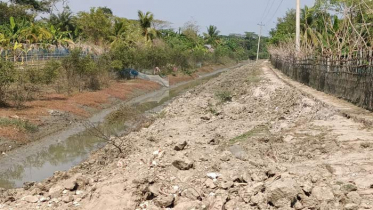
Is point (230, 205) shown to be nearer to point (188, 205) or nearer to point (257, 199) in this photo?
point (257, 199)

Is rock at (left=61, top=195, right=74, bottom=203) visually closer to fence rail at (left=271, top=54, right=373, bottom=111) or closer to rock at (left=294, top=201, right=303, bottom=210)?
rock at (left=294, top=201, right=303, bottom=210)

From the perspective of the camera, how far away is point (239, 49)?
111438 millimetres

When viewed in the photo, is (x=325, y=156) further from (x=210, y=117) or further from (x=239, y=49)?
(x=239, y=49)

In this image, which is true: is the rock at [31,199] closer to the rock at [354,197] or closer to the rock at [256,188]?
the rock at [256,188]

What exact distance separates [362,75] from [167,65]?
1442 inches

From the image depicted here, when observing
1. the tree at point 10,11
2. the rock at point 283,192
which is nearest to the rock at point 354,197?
the rock at point 283,192

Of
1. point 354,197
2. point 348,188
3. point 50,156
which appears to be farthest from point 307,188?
point 50,156

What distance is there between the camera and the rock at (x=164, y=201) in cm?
638

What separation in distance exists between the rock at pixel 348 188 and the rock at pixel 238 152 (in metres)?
2.71

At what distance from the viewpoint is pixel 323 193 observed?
5.65 m

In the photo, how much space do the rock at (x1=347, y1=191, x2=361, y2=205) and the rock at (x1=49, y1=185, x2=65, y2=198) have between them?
4922 millimetres

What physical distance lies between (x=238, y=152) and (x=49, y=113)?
44.0ft

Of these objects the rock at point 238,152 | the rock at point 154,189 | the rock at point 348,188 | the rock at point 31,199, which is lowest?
the rock at point 31,199

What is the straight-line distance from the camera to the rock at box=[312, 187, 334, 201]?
18.2ft
